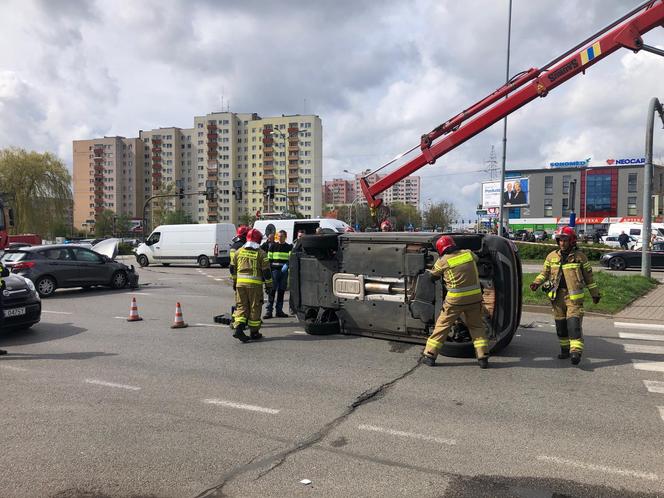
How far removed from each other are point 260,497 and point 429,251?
4598 millimetres

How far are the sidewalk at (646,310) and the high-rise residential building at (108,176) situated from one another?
120 m

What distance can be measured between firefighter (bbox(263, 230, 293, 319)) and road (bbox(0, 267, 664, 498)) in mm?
2515

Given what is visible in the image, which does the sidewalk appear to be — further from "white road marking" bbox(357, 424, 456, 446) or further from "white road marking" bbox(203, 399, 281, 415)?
"white road marking" bbox(203, 399, 281, 415)

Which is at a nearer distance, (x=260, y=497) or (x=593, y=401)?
(x=260, y=497)

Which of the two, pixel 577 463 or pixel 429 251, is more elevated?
pixel 429 251

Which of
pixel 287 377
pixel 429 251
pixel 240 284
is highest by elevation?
pixel 429 251

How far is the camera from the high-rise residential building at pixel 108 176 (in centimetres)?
12188

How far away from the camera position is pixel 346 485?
355 centimetres

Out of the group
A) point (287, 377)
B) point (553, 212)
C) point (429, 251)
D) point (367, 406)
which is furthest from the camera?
point (553, 212)

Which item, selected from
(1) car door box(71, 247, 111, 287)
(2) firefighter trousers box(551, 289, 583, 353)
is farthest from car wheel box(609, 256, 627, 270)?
(1) car door box(71, 247, 111, 287)

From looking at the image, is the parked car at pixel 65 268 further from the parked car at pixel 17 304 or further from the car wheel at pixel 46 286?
the parked car at pixel 17 304

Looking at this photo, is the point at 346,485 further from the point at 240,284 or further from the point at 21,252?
the point at 21,252

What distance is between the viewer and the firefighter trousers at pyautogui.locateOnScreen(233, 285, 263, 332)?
27.5ft

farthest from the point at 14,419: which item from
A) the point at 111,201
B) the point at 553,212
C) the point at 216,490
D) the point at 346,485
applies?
the point at 111,201
